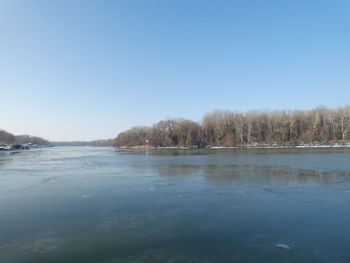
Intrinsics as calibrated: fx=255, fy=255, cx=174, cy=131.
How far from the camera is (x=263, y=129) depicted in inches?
2709

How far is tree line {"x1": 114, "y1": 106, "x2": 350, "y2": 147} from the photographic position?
62528mm

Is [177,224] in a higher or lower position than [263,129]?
lower

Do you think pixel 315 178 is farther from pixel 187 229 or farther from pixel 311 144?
pixel 311 144

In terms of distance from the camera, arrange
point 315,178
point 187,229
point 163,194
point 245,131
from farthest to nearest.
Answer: point 245,131, point 315,178, point 163,194, point 187,229

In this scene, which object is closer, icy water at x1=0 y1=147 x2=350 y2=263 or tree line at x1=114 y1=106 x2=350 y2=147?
icy water at x1=0 y1=147 x2=350 y2=263

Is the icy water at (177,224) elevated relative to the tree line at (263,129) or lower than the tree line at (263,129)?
lower

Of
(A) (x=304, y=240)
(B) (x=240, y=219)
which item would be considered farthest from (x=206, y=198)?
(A) (x=304, y=240)

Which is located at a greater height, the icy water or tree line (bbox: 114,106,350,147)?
tree line (bbox: 114,106,350,147)

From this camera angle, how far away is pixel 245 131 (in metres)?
69.6

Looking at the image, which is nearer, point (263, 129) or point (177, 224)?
point (177, 224)

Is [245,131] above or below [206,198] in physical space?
above

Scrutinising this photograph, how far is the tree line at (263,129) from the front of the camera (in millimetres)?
62528

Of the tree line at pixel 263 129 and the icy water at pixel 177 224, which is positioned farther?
the tree line at pixel 263 129

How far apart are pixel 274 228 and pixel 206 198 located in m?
3.45
